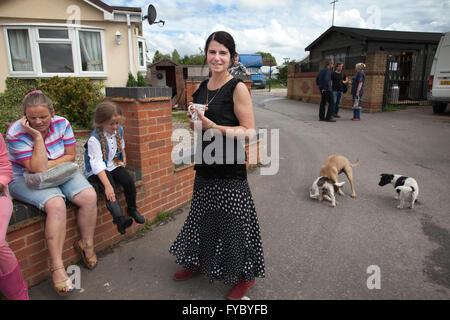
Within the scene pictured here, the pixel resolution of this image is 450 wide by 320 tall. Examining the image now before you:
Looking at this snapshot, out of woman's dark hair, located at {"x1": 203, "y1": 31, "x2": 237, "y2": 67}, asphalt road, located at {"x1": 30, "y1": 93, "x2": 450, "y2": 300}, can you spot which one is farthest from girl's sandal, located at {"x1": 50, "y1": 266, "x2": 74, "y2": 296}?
woman's dark hair, located at {"x1": 203, "y1": 31, "x2": 237, "y2": 67}

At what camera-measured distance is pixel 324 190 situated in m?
4.52

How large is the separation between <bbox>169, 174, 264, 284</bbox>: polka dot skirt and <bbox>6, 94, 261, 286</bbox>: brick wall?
1.07m

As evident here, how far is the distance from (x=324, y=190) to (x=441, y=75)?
32.6 ft

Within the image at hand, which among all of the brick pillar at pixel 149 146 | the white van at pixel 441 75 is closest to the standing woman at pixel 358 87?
the white van at pixel 441 75

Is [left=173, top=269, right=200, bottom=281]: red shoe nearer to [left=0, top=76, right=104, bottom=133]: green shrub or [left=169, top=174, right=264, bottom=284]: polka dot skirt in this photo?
[left=169, top=174, right=264, bottom=284]: polka dot skirt

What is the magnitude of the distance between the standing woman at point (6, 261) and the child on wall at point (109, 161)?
0.69m

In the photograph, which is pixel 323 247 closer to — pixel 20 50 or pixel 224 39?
pixel 224 39

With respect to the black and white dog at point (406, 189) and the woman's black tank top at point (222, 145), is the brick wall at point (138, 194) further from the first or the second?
the black and white dog at point (406, 189)

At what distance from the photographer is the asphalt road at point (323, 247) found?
264 centimetres

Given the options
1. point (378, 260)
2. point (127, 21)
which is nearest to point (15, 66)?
point (127, 21)

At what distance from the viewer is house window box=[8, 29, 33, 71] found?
12.2 meters

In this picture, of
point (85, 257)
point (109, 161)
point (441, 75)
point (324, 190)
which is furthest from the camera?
point (441, 75)

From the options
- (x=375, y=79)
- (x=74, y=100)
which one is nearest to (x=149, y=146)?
(x=74, y=100)
